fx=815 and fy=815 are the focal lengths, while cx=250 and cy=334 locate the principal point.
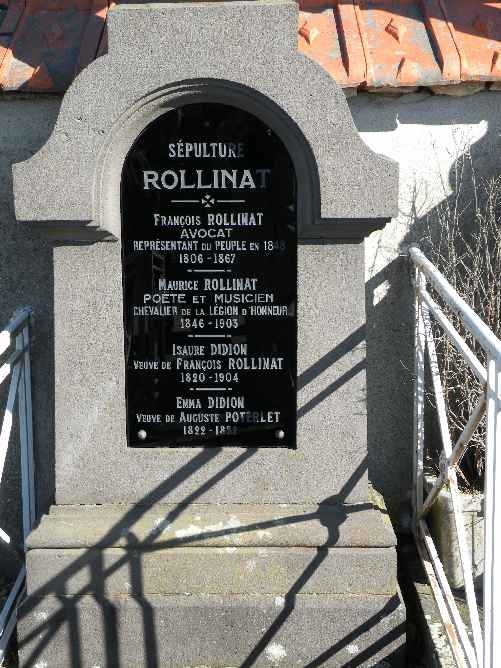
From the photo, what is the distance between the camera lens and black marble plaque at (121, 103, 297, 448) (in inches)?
134

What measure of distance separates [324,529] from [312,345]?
0.79m

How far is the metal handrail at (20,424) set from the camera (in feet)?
12.0

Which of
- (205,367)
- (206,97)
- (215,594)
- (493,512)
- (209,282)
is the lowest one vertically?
(215,594)

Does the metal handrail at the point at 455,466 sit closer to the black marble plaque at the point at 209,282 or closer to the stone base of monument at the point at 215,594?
the stone base of monument at the point at 215,594

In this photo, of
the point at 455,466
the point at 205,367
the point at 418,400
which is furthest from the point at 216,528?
the point at 418,400

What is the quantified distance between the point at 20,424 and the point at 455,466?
6.82 feet

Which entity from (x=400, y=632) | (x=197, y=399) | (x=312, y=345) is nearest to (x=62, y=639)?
(x=197, y=399)

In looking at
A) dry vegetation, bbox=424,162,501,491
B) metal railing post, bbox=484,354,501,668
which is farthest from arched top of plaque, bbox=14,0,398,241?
metal railing post, bbox=484,354,501,668

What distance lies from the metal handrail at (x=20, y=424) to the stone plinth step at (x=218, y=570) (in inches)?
13.3

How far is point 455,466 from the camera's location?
3.45 m

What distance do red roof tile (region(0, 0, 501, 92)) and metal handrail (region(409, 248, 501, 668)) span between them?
87 cm

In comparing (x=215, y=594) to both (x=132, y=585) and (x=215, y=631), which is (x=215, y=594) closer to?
(x=215, y=631)

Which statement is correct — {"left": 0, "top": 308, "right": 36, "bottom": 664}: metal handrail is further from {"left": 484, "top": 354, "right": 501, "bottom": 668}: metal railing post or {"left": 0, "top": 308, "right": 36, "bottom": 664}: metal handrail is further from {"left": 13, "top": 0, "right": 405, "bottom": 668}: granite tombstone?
{"left": 484, "top": 354, "right": 501, "bottom": 668}: metal railing post

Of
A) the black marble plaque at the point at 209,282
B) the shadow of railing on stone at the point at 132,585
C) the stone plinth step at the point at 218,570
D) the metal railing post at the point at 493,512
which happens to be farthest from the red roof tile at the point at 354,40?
the stone plinth step at the point at 218,570
